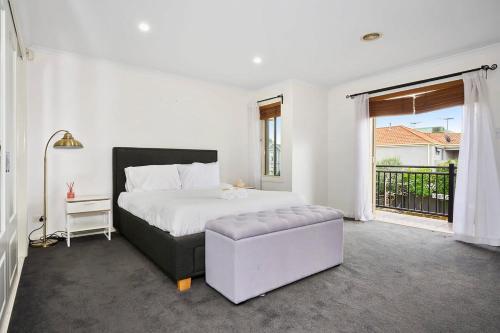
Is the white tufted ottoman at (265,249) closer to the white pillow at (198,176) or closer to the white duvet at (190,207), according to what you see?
the white duvet at (190,207)

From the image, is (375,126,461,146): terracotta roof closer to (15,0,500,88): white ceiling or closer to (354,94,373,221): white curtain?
(354,94,373,221): white curtain

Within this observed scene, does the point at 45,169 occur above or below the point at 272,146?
below

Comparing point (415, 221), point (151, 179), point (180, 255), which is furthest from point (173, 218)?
point (415, 221)

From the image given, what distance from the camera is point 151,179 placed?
149 inches

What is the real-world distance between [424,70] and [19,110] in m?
5.16

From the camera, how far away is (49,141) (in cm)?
354

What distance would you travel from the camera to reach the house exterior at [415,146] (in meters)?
5.57

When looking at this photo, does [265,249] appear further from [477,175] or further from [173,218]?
[477,175]

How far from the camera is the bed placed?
2.21 metres

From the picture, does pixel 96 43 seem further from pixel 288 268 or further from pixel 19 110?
pixel 288 268

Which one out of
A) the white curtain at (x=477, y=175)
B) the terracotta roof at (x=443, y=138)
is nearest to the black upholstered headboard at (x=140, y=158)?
the white curtain at (x=477, y=175)

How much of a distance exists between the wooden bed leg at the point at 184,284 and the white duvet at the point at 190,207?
14.4 inches

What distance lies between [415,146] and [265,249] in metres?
5.60

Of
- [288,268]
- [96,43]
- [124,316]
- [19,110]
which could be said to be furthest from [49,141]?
[288,268]
